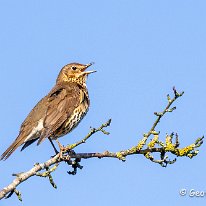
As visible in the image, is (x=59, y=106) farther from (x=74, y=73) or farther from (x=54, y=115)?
(x=74, y=73)

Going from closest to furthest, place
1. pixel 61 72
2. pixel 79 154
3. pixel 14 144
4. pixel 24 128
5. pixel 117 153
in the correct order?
pixel 117 153 < pixel 79 154 < pixel 14 144 < pixel 24 128 < pixel 61 72

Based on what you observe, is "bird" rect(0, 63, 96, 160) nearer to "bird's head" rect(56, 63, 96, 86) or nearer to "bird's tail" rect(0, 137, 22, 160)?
"bird's tail" rect(0, 137, 22, 160)

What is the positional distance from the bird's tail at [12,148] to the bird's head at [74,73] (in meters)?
2.53

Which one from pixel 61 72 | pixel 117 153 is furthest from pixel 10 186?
pixel 61 72

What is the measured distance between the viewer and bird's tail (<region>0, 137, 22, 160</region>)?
279 inches

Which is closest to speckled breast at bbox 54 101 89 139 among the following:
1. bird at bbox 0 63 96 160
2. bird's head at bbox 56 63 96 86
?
bird at bbox 0 63 96 160

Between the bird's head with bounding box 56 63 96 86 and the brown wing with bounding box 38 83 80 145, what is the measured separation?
2.18ft

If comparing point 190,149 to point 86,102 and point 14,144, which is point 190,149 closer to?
point 14,144

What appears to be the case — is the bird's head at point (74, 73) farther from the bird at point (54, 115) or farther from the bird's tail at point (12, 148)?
the bird's tail at point (12, 148)

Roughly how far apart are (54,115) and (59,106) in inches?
10.5

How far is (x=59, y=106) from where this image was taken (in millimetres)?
8320

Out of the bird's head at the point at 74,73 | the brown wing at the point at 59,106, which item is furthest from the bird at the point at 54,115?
the bird's head at the point at 74,73

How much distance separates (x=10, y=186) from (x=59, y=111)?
11.5ft

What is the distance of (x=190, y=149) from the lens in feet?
19.0
